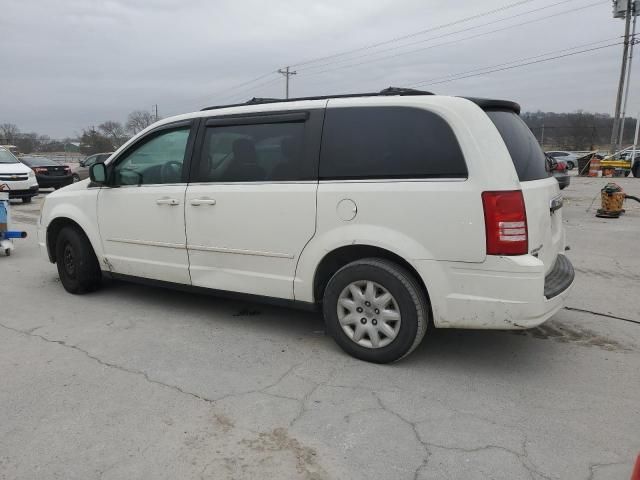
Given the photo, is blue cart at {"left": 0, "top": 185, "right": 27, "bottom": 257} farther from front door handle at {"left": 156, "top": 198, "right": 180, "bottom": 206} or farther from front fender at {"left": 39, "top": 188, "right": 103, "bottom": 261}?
front door handle at {"left": 156, "top": 198, "right": 180, "bottom": 206}

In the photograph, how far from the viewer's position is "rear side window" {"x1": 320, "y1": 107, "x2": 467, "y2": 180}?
3.32 meters

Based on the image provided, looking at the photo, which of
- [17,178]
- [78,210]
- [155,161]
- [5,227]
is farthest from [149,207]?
[17,178]

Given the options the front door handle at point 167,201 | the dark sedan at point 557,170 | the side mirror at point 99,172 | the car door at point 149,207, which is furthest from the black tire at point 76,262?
the dark sedan at point 557,170

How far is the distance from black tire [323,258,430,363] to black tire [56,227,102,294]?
113 inches

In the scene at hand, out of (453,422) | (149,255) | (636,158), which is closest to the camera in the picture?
(453,422)

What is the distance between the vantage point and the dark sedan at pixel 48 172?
1812cm

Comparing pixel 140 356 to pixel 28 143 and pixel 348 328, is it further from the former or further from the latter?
pixel 28 143

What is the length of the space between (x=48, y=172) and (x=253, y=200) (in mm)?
17114

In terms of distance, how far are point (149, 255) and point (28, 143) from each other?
5718 centimetres

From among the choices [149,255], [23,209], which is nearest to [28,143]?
[23,209]

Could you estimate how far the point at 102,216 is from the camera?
5023 millimetres

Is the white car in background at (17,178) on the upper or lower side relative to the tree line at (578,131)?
lower

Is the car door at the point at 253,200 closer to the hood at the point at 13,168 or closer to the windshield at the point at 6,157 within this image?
the hood at the point at 13,168

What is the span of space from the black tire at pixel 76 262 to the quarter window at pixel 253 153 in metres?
1.78
